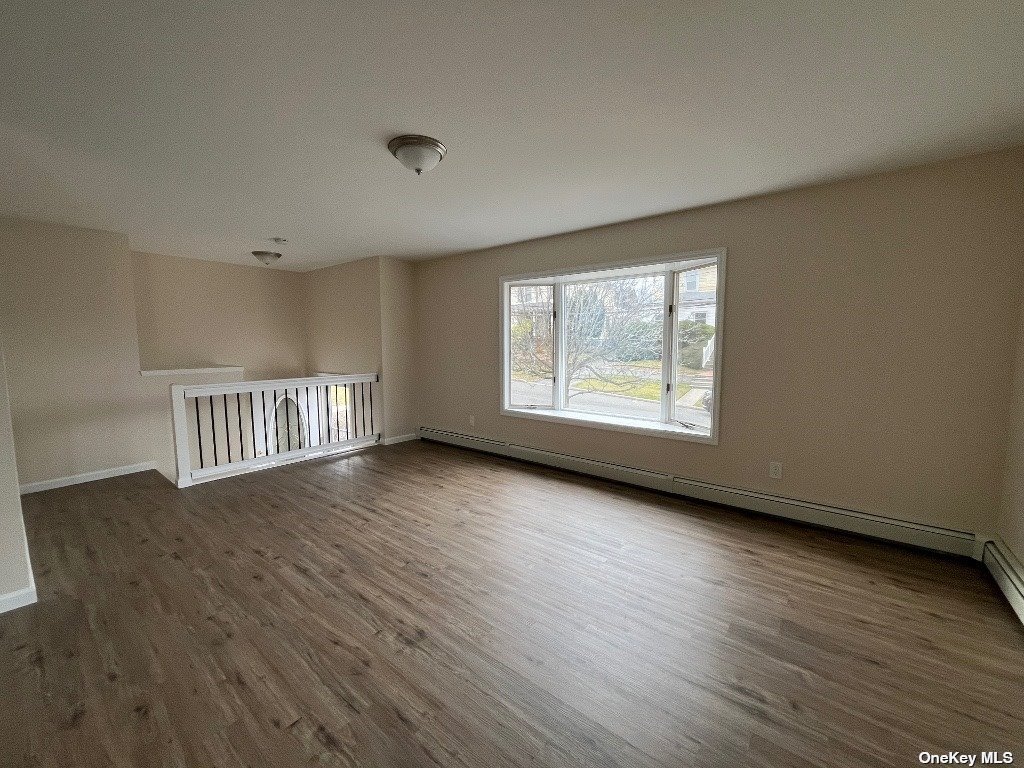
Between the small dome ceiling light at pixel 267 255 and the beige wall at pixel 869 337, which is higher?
the small dome ceiling light at pixel 267 255

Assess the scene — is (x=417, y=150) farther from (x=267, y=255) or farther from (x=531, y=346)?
(x=267, y=255)

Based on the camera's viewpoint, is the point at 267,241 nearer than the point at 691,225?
No

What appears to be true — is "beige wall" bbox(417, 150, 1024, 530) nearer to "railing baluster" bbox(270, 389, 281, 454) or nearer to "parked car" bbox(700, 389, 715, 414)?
"parked car" bbox(700, 389, 715, 414)

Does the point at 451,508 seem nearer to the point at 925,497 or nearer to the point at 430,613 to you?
the point at 430,613

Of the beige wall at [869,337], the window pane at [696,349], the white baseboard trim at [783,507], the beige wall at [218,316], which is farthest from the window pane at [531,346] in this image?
the beige wall at [218,316]

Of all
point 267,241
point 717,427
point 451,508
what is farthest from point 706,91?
point 267,241

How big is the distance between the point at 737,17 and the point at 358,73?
4.76ft

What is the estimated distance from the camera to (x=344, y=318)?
576cm

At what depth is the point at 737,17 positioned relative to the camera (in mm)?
1366

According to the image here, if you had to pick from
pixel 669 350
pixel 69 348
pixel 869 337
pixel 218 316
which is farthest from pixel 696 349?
pixel 218 316

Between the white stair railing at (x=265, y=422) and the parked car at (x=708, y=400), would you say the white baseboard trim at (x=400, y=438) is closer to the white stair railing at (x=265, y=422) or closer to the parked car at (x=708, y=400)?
the white stair railing at (x=265, y=422)

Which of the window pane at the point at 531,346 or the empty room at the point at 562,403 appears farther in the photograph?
the window pane at the point at 531,346

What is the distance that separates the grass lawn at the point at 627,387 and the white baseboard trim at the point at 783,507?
0.75 metres

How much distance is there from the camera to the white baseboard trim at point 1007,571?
198 cm
